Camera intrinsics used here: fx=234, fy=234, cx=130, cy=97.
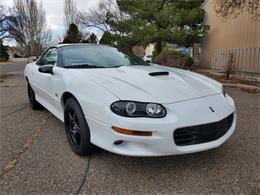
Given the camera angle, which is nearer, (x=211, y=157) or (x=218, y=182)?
(x=218, y=182)

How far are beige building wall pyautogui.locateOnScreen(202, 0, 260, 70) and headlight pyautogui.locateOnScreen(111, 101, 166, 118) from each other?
8249 mm

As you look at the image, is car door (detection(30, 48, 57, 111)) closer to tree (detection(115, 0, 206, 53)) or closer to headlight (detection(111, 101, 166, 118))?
headlight (detection(111, 101, 166, 118))

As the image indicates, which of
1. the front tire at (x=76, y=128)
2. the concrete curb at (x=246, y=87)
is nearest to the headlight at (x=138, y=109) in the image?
the front tire at (x=76, y=128)

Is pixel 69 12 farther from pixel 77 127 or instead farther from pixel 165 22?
pixel 77 127

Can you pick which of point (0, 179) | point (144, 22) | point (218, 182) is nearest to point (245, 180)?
point (218, 182)

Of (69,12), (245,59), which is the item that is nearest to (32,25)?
(69,12)

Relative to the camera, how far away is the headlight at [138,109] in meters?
2.14

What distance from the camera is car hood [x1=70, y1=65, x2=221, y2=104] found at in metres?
2.25

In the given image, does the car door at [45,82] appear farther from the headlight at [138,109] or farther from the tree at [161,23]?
the tree at [161,23]

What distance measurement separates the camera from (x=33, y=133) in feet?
11.6

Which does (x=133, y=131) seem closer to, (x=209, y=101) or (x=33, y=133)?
(x=209, y=101)

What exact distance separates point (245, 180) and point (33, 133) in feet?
9.49

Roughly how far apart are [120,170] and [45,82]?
1.94m

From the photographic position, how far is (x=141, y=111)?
2154mm
